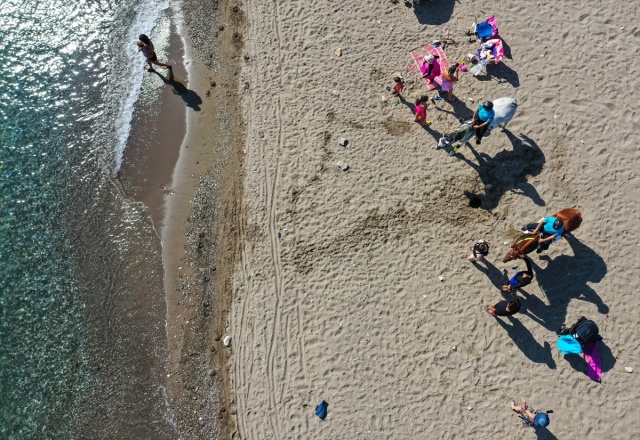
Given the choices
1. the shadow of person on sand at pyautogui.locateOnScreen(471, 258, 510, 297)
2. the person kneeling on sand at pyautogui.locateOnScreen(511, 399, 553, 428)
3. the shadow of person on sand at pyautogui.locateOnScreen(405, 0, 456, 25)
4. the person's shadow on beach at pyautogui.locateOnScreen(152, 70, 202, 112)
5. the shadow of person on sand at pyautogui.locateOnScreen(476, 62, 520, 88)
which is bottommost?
the person kneeling on sand at pyautogui.locateOnScreen(511, 399, 553, 428)

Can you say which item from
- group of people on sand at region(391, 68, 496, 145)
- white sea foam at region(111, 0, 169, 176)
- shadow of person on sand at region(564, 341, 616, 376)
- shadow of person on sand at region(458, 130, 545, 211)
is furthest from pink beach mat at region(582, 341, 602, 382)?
white sea foam at region(111, 0, 169, 176)

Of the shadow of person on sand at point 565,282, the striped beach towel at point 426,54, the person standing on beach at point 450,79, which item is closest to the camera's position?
the shadow of person on sand at point 565,282

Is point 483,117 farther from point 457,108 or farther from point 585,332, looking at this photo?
point 585,332

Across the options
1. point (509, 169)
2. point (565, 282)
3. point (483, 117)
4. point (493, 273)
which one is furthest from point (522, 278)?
point (483, 117)

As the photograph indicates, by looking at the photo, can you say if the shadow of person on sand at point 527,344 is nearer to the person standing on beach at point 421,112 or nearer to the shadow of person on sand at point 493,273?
the shadow of person on sand at point 493,273

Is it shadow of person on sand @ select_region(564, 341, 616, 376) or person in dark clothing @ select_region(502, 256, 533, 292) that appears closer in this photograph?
person in dark clothing @ select_region(502, 256, 533, 292)

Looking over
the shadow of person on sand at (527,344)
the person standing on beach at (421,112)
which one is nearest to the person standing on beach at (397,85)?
the person standing on beach at (421,112)

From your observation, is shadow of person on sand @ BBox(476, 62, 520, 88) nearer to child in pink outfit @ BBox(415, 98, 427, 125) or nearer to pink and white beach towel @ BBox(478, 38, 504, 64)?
pink and white beach towel @ BBox(478, 38, 504, 64)
